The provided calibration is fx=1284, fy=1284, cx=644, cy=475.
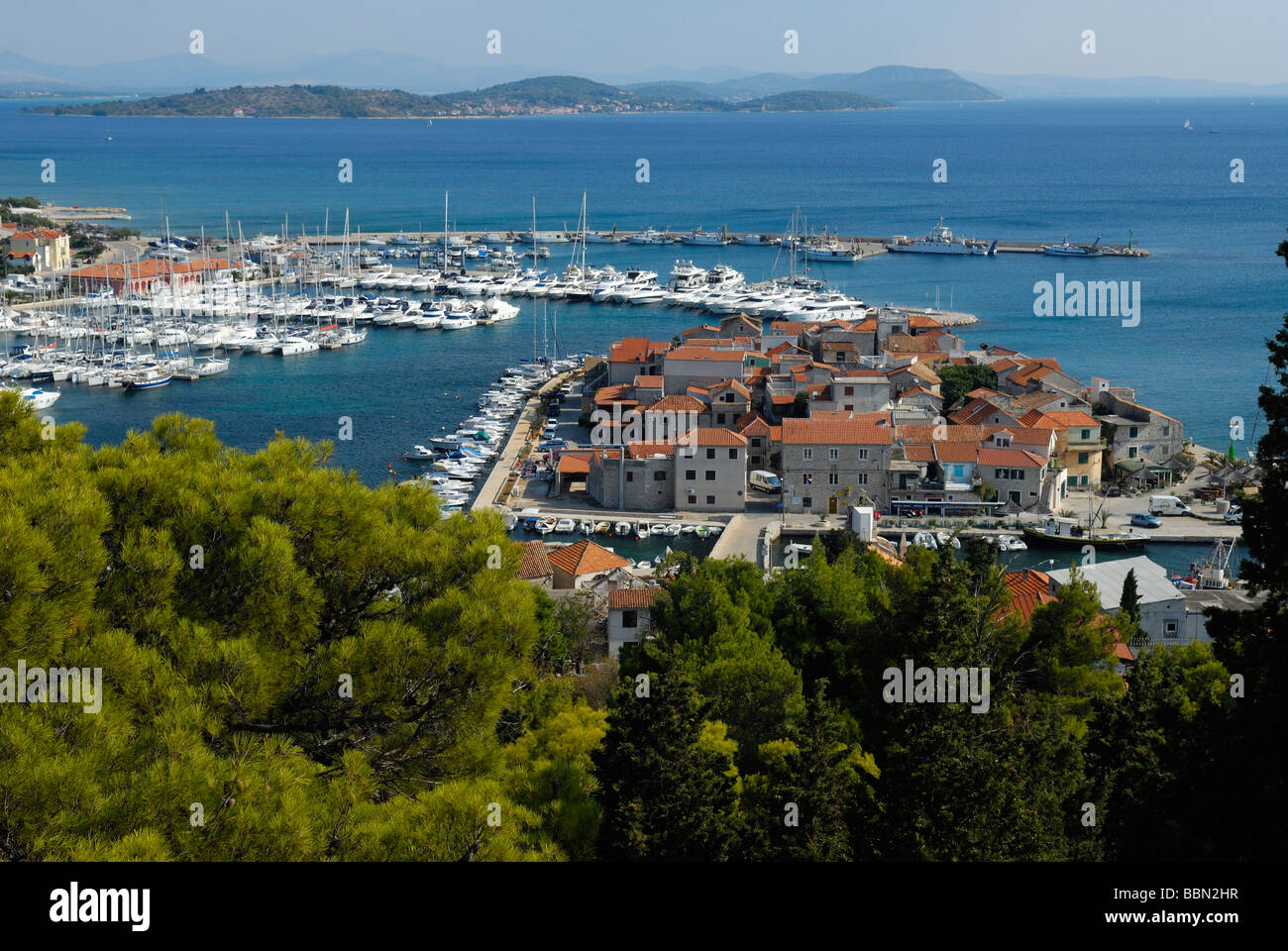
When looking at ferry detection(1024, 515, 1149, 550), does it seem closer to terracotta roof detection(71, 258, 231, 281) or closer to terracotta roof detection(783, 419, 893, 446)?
terracotta roof detection(783, 419, 893, 446)

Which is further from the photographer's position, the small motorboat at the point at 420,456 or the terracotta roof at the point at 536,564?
the small motorboat at the point at 420,456

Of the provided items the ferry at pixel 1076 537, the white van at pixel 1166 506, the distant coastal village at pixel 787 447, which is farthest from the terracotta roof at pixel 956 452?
the white van at pixel 1166 506

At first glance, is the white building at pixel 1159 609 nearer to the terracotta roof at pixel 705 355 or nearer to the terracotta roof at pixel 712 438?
the terracotta roof at pixel 712 438

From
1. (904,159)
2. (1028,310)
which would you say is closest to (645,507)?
(1028,310)

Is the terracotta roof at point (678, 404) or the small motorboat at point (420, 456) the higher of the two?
the terracotta roof at point (678, 404)
